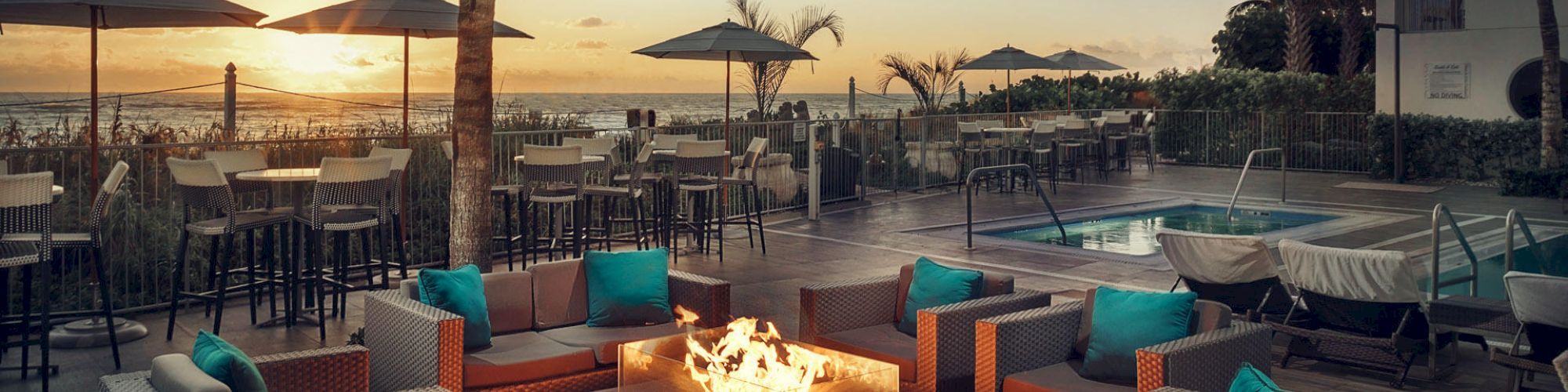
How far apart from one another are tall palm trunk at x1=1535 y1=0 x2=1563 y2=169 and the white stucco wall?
1071mm

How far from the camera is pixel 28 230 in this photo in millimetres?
6617

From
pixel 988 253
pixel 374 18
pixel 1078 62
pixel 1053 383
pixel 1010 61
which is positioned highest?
pixel 1078 62

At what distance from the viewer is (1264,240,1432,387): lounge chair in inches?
254

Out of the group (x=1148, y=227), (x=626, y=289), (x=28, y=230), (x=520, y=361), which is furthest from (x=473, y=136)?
(x=1148, y=227)

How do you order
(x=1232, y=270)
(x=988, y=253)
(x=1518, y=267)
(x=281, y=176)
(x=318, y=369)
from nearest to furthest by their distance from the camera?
(x=318, y=369), (x=1232, y=270), (x=281, y=176), (x=1518, y=267), (x=988, y=253)

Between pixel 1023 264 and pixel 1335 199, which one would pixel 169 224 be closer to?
pixel 1023 264

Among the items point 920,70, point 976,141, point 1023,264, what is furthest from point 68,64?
point 1023,264

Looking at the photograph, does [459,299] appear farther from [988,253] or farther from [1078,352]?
[988,253]

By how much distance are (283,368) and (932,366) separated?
2596 mm

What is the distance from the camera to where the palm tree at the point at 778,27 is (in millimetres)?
23016

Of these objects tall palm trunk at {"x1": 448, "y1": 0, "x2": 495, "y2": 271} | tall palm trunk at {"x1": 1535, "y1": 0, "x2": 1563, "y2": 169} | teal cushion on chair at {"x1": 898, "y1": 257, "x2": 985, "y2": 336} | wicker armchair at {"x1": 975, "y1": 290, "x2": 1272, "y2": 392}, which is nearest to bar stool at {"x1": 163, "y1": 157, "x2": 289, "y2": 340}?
tall palm trunk at {"x1": 448, "y1": 0, "x2": 495, "y2": 271}

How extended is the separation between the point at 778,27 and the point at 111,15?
15734mm

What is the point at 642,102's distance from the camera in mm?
66625

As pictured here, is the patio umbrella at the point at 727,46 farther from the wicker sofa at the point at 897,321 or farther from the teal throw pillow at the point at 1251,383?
the teal throw pillow at the point at 1251,383
